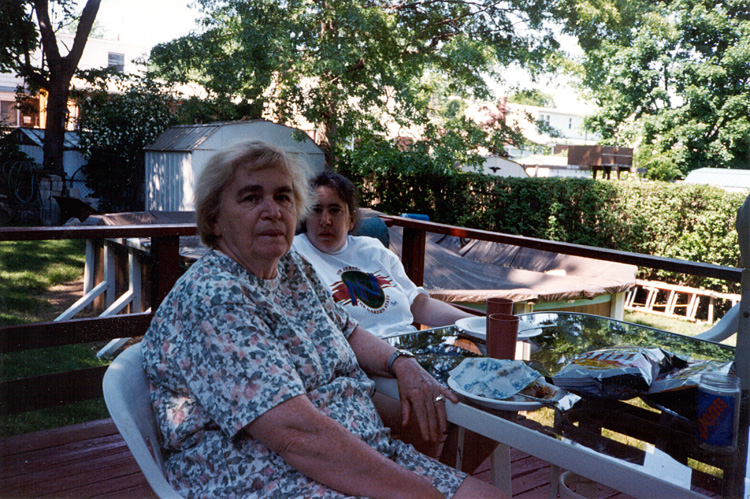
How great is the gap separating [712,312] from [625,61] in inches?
251

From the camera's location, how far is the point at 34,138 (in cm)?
1123

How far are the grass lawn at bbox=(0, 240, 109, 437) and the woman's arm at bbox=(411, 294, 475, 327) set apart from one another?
2.21 metres

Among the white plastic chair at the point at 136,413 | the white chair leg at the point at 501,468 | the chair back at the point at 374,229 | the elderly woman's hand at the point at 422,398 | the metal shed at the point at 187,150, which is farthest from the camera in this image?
the metal shed at the point at 187,150

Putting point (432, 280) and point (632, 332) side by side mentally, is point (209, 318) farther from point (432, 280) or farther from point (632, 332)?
point (432, 280)

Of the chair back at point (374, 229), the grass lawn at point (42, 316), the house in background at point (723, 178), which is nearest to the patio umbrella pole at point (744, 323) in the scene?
the chair back at point (374, 229)

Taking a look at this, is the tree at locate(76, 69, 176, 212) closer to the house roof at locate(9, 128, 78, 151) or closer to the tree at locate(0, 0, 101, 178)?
the house roof at locate(9, 128, 78, 151)

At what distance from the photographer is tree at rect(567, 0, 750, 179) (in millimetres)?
12117

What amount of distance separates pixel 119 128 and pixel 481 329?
1203 cm

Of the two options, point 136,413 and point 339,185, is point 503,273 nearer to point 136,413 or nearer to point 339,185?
point 339,185

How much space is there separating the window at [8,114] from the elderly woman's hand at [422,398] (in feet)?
37.8

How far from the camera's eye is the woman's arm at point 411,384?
1343mm

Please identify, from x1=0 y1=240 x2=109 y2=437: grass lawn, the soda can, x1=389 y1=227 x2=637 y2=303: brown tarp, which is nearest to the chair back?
x1=0 y1=240 x2=109 y2=437: grass lawn

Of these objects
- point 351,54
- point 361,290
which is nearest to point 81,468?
point 361,290

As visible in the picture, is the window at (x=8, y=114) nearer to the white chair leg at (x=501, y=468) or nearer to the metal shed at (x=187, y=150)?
the metal shed at (x=187, y=150)
